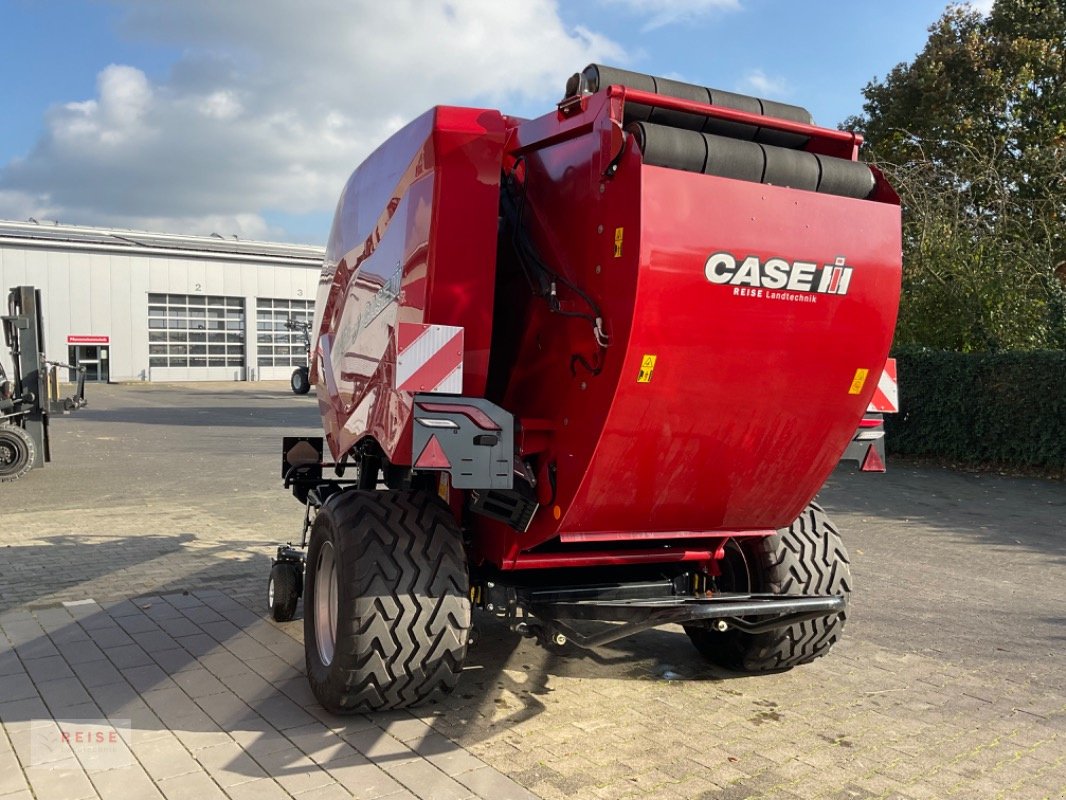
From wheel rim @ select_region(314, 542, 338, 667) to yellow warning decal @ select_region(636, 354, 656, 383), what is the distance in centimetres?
182

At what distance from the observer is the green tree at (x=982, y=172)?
15781 millimetres

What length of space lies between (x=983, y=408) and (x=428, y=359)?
13.2 meters

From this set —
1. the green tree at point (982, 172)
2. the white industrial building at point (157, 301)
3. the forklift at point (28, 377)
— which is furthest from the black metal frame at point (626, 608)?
the white industrial building at point (157, 301)

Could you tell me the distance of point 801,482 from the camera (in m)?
4.32

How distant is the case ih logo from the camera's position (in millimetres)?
3619

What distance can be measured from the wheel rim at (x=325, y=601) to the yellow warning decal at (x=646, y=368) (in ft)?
5.97

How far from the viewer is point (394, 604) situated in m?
4.09

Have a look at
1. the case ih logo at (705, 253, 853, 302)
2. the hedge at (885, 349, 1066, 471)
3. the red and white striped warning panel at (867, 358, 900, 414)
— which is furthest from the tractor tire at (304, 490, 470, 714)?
the hedge at (885, 349, 1066, 471)

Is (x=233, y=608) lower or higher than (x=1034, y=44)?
lower

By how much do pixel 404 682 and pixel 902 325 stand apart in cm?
1476

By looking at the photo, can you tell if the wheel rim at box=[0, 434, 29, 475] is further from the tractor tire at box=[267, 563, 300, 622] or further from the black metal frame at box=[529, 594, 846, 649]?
the black metal frame at box=[529, 594, 846, 649]

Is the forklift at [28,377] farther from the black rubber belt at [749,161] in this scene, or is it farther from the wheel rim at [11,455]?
the black rubber belt at [749,161]

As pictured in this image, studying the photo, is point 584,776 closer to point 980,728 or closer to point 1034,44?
point 980,728

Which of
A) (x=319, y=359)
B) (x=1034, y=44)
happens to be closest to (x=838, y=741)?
(x=319, y=359)
